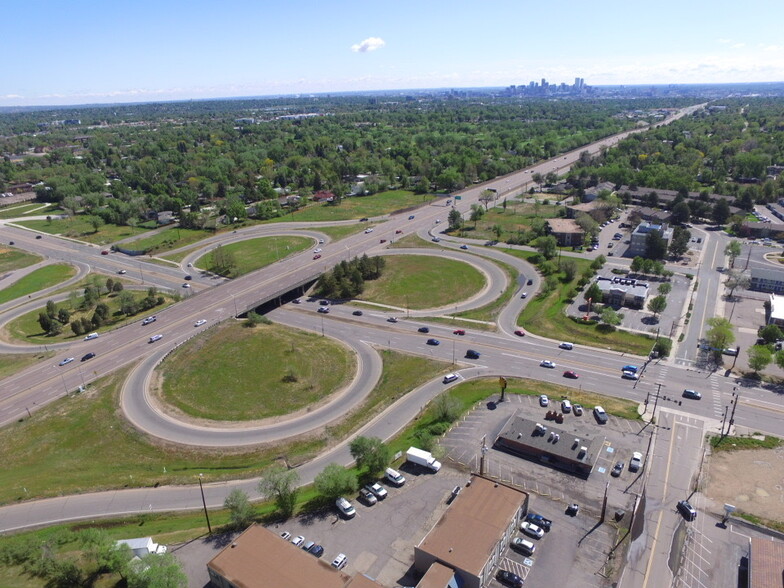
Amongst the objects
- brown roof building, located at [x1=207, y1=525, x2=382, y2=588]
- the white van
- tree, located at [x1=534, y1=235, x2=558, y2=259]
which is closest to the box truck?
the white van

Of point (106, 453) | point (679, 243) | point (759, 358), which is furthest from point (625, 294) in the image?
point (106, 453)

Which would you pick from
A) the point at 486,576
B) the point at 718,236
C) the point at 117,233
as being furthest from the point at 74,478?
the point at 718,236

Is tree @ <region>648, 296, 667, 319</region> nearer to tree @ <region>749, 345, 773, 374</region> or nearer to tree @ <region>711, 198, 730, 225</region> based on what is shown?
tree @ <region>749, 345, 773, 374</region>

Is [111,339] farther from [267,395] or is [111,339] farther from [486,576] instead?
[486,576]

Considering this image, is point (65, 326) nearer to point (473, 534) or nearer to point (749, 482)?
point (473, 534)

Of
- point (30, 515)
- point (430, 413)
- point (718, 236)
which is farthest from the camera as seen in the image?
point (718, 236)

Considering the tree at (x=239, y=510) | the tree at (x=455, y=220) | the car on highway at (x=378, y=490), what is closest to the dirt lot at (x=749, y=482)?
the car on highway at (x=378, y=490)
